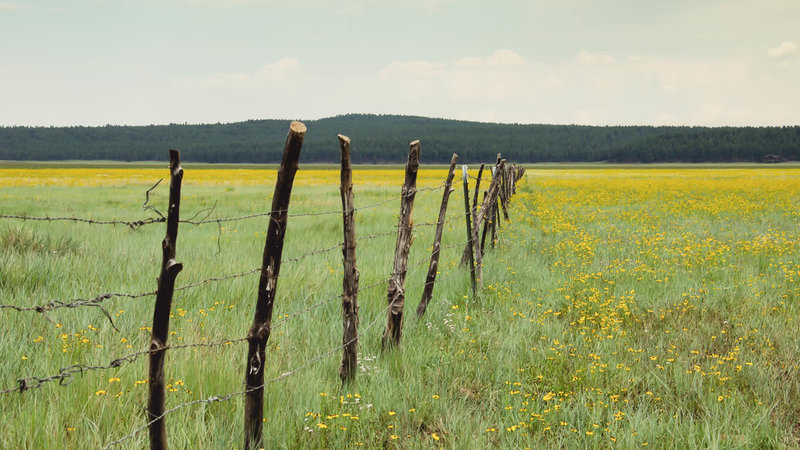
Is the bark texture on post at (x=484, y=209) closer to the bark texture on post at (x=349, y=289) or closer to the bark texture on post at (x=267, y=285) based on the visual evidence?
the bark texture on post at (x=349, y=289)

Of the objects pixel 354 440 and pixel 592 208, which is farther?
pixel 592 208

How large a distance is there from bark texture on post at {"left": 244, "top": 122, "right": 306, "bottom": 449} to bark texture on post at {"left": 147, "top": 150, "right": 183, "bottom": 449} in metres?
0.59

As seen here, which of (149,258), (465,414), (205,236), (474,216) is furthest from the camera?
(205,236)

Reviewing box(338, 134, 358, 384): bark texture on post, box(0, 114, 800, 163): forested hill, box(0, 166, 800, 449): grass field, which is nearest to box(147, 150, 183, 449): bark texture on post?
box(0, 166, 800, 449): grass field

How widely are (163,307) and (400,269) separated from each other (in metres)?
2.90

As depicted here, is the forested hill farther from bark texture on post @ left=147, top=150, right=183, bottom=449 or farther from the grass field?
bark texture on post @ left=147, top=150, right=183, bottom=449

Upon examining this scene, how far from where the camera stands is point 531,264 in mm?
9859

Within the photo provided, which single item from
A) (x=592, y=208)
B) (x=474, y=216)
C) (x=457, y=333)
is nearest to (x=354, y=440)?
(x=457, y=333)

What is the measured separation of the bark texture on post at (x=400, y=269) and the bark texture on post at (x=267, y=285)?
1.95m

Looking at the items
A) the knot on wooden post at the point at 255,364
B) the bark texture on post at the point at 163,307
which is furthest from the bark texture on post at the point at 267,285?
Answer: the bark texture on post at the point at 163,307

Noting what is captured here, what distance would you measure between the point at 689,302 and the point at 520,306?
7.89ft

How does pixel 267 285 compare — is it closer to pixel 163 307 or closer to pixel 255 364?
pixel 255 364

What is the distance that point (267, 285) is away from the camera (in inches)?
131

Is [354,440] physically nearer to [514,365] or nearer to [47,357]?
[514,365]
